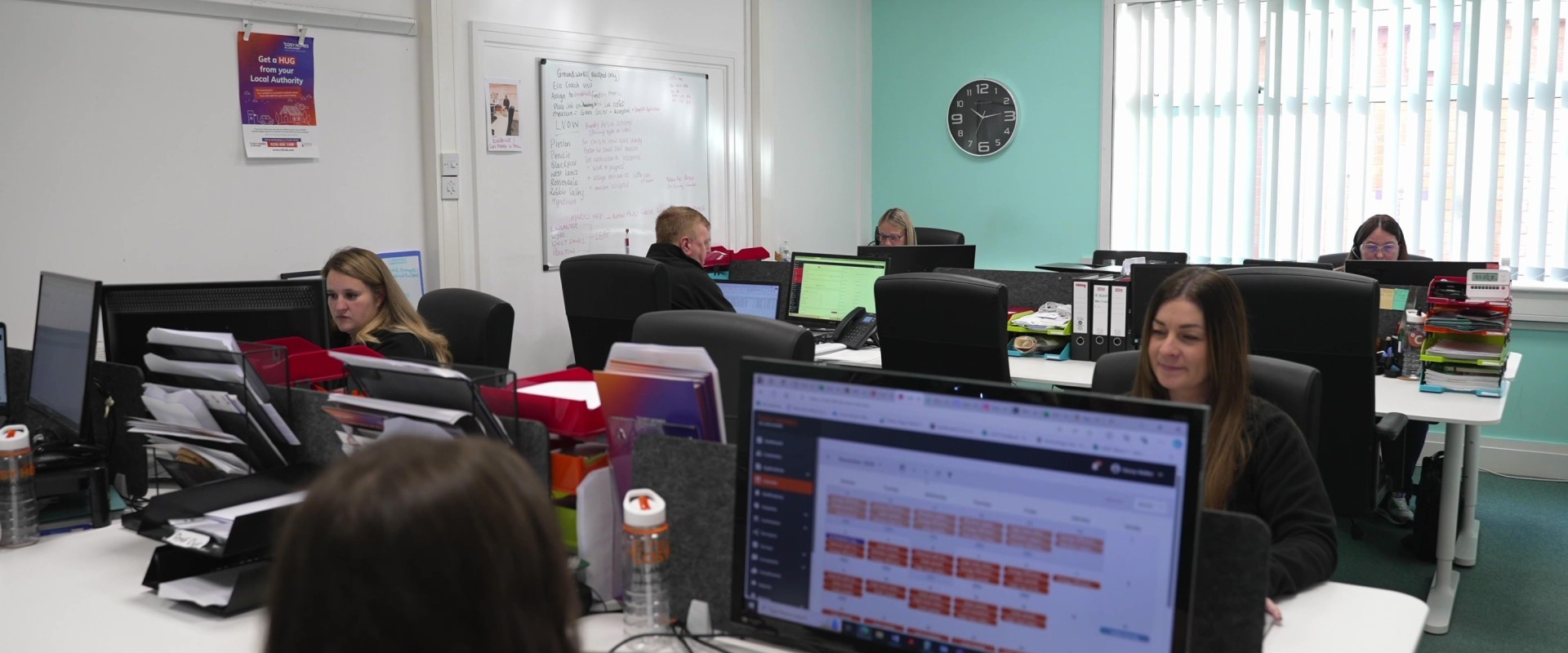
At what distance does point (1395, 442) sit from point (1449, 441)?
0.60 metres

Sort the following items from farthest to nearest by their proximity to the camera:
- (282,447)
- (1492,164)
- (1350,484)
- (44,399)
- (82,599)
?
(1492,164)
(1350,484)
(44,399)
(282,447)
(82,599)

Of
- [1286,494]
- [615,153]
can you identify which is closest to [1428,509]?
[1286,494]

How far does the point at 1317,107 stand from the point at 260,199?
4.54 metres

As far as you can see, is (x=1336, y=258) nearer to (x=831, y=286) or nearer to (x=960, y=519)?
(x=831, y=286)

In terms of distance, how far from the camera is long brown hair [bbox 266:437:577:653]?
0.69 m

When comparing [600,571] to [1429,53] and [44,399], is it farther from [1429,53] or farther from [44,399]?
[1429,53]

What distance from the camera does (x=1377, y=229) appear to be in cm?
470

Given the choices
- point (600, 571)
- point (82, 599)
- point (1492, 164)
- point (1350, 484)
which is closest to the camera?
point (600, 571)

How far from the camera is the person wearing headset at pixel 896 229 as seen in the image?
573 centimetres

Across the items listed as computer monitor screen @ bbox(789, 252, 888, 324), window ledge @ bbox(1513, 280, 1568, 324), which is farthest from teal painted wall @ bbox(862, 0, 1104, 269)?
computer monitor screen @ bbox(789, 252, 888, 324)

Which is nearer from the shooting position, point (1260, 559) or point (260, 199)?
point (1260, 559)

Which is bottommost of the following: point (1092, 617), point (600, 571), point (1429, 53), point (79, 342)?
point (600, 571)

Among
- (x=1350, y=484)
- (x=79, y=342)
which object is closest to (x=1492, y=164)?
(x=1350, y=484)

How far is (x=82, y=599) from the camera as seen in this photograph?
171cm
